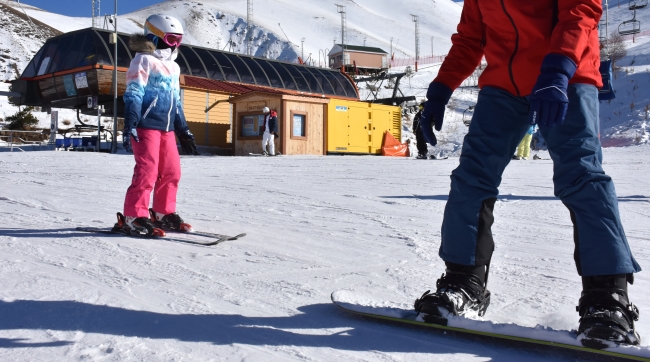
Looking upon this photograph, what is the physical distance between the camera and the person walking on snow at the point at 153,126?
13.0ft

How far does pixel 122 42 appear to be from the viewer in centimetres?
2048

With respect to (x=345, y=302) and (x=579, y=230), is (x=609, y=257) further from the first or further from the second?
(x=345, y=302)

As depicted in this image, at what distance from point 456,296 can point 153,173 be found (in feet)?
8.81

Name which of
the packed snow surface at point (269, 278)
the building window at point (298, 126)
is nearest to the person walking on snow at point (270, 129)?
the building window at point (298, 126)

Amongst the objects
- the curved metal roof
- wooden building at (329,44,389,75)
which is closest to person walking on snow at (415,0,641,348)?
the curved metal roof

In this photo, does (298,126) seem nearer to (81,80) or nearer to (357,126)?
(357,126)

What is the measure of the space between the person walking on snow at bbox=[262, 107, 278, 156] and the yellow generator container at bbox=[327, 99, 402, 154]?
2.67 m

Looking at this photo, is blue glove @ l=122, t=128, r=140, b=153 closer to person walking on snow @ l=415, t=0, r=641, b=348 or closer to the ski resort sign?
person walking on snow @ l=415, t=0, r=641, b=348

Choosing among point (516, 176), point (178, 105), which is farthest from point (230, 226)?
point (516, 176)

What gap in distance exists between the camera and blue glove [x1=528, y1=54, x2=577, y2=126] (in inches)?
66.6

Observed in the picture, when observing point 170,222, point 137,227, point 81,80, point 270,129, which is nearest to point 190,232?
point 170,222

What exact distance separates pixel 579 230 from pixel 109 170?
964 cm

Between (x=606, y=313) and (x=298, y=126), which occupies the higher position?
(x=298, y=126)

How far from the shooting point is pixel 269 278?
8.77 feet
